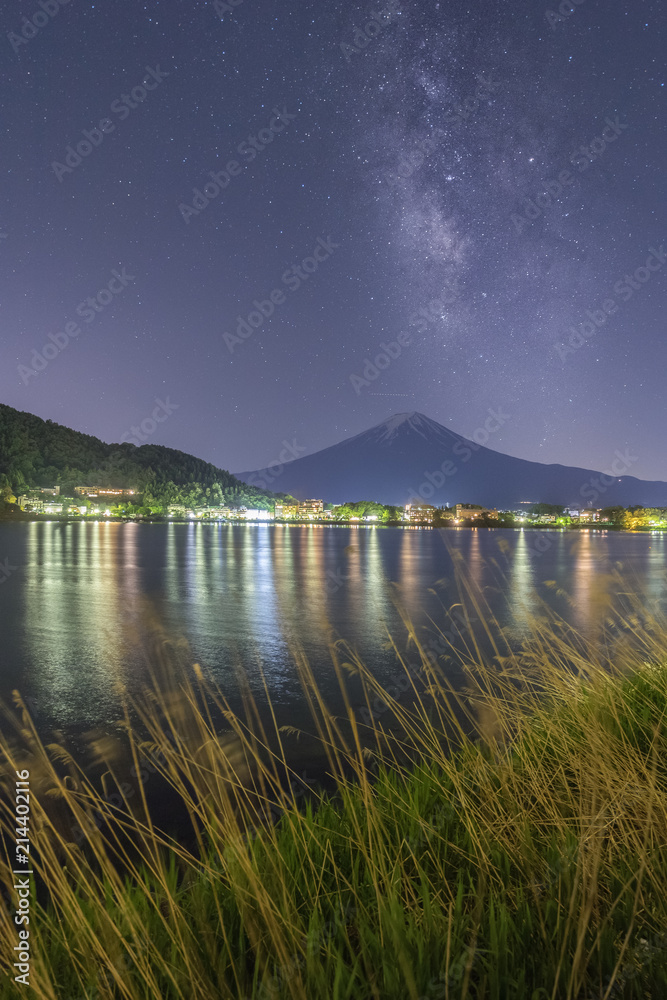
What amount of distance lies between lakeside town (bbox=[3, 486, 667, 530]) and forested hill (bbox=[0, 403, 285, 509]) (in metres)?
2.50

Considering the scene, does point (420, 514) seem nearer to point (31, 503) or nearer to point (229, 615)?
point (31, 503)

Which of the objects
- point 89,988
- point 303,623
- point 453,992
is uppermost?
point 453,992

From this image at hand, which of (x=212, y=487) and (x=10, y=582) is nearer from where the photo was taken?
(x=10, y=582)

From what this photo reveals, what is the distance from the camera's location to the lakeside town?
128250 mm

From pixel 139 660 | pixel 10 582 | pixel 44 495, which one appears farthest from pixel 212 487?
pixel 139 660

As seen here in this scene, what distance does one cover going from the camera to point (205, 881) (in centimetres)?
234

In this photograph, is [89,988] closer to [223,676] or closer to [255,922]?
[255,922]

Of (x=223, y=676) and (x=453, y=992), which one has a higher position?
(x=453, y=992)

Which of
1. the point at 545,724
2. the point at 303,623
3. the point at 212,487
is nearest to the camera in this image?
the point at 545,724

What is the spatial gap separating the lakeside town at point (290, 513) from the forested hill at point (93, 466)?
2.50 meters

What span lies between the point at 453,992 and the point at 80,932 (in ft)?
3.91

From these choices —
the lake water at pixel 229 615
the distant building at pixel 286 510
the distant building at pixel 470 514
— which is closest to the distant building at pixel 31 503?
the distant building at pixel 286 510

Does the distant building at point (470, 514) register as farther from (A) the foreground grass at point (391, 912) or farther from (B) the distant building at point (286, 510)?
(A) the foreground grass at point (391, 912)

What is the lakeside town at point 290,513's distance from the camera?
12825 cm
